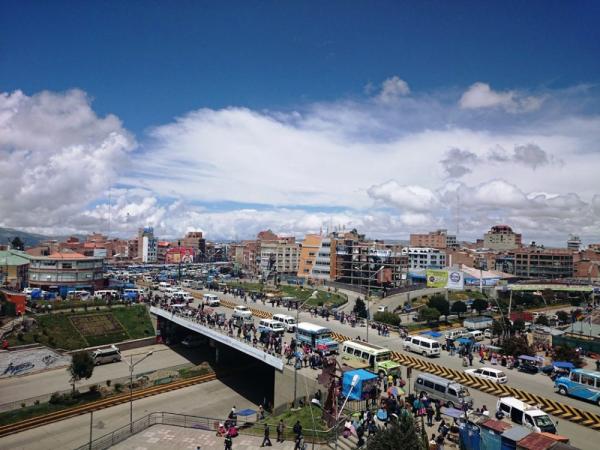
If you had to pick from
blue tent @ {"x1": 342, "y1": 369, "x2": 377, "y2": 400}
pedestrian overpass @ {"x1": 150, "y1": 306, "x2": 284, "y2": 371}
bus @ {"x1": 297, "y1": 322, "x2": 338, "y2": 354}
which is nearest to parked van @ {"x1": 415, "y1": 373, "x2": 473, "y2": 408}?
blue tent @ {"x1": 342, "y1": 369, "x2": 377, "y2": 400}

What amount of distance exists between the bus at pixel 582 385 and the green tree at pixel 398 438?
16.8 meters

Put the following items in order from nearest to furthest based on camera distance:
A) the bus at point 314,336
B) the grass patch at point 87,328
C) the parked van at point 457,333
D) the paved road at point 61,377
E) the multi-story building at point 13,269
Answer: the bus at point 314,336, the paved road at point 61,377, the parked van at point 457,333, the grass patch at point 87,328, the multi-story building at point 13,269

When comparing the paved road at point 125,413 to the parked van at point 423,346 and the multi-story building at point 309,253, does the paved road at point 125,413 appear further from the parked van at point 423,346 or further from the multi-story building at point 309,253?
the multi-story building at point 309,253

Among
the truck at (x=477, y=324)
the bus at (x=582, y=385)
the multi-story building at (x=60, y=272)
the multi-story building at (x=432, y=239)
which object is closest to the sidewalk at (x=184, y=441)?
the bus at (x=582, y=385)

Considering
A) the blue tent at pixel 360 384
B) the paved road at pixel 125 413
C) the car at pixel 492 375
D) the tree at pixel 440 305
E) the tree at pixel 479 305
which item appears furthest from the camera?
the tree at pixel 479 305

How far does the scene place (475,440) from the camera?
18688 millimetres

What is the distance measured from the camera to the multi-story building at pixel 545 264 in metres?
131

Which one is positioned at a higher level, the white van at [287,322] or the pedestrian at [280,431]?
the white van at [287,322]

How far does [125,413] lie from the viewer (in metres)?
34.0

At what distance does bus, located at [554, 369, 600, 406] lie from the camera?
2558cm

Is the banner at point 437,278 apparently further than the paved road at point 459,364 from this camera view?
Yes

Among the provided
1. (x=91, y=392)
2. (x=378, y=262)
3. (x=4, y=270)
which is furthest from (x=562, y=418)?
(x=4, y=270)

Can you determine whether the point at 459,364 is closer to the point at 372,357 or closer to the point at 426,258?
the point at 372,357

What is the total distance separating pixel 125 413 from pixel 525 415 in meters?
29.0
